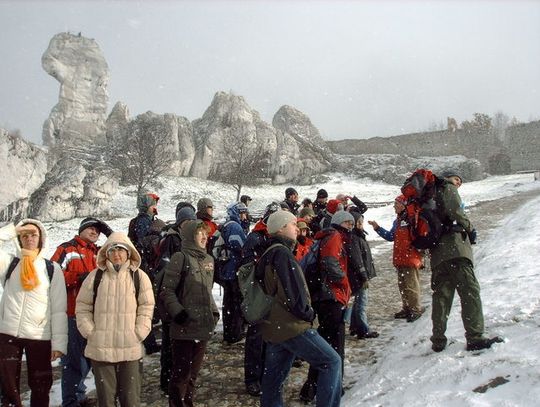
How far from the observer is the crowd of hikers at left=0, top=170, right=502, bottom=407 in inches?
142

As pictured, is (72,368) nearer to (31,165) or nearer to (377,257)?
(377,257)

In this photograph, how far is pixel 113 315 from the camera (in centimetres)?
369

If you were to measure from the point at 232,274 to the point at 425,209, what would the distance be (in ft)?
9.36

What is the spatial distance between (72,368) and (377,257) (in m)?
10.5

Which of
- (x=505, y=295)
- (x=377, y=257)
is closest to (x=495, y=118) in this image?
(x=377, y=257)

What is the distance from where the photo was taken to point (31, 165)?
20562mm

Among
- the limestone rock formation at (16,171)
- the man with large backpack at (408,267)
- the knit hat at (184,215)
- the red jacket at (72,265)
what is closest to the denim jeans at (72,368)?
the red jacket at (72,265)

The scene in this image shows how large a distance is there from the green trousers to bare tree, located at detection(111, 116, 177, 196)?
28.1 metres

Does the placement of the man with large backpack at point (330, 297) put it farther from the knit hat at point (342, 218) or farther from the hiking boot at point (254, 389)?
the knit hat at point (342, 218)

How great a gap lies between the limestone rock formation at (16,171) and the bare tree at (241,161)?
585 inches

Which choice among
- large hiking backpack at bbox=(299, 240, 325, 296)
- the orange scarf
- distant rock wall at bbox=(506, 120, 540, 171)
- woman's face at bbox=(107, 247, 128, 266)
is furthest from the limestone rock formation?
distant rock wall at bbox=(506, 120, 540, 171)

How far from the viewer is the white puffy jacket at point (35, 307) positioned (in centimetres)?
400

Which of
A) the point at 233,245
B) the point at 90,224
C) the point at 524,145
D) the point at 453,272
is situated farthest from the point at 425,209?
the point at 524,145

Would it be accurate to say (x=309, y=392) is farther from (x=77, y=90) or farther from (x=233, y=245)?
(x=77, y=90)
